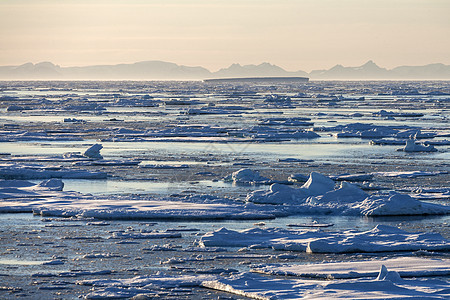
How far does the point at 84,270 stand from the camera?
340 inches

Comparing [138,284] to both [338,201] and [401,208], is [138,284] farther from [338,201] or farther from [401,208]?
[338,201]

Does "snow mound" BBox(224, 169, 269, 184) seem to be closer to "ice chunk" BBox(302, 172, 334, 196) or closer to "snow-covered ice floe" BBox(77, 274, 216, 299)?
"ice chunk" BBox(302, 172, 334, 196)

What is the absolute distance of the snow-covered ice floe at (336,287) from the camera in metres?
7.39

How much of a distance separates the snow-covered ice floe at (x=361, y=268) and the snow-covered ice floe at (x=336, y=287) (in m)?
0.26

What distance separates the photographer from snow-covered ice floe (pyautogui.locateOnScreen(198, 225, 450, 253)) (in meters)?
9.77

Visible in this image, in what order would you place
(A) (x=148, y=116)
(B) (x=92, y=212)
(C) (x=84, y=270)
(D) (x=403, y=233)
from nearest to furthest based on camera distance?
(C) (x=84, y=270) < (D) (x=403, y=233) < (B) (x=92, y=212) < (A) (x=148, y=116)

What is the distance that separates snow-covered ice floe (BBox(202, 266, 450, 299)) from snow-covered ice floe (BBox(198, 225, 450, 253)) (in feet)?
5.32

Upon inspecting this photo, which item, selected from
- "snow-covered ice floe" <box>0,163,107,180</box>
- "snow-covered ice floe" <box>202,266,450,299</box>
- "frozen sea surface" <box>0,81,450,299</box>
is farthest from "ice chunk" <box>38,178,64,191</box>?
"snow-covered ice floe" <box>202,266,450,299</box>

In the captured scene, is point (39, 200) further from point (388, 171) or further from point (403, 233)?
point (388, 171)

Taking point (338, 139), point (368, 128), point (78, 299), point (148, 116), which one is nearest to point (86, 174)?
point (78, 299)

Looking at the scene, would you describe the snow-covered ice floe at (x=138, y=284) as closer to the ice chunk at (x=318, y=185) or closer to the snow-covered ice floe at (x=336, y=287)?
the snow-covered ice floe at (x=336, y=287)

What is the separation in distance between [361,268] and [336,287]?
1.07 m

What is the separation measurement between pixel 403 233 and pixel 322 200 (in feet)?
8.82

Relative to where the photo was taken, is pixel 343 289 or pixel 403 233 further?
pixel 403 233
